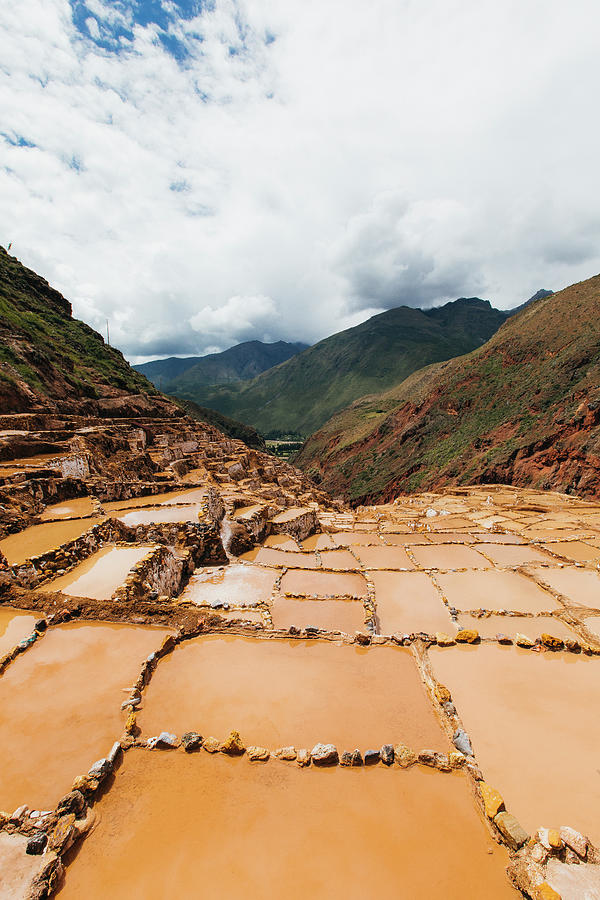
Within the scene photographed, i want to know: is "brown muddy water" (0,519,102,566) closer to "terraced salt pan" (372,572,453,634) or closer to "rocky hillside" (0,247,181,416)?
"terraced salt pan" (372,572,453,634)

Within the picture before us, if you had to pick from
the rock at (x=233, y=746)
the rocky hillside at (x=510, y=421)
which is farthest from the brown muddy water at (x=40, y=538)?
the rocky hillside at (x=510, y=421)

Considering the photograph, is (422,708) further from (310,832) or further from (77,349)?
(77,349)

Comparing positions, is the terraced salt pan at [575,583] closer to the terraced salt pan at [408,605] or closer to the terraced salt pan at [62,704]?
the terraced salt pan at [408,605]

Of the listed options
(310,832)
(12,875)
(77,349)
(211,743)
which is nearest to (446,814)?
(310,832)

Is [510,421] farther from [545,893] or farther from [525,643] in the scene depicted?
[545,893]

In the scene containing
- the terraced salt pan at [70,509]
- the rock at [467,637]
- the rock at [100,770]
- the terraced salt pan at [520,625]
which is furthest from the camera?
the terraced salt pan at [70,509]

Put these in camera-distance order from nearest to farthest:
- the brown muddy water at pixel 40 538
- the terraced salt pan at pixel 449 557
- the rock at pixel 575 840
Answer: the rock at pixel 575 840, the brown muddy water at pixel 40 538, the terraced salt pan at pixel 449 557
